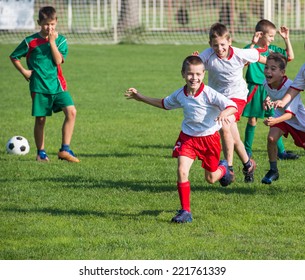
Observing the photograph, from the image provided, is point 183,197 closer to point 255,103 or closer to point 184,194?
point 184,194

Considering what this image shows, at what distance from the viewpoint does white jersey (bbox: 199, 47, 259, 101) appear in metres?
9.08

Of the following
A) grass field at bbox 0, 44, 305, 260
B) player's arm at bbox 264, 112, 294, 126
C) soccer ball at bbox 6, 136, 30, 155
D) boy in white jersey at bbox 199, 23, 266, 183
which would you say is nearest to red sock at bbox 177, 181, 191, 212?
grass field at bbox 0, 44, 305, 260

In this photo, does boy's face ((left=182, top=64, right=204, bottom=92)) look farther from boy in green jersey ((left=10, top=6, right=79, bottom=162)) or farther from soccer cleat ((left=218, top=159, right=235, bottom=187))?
boy in green jersey ((left=10, top=6, right=79, bottom=162))

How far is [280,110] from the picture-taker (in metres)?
8.66

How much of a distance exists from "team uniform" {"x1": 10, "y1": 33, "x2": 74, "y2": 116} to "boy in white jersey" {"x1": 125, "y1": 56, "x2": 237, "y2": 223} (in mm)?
3187

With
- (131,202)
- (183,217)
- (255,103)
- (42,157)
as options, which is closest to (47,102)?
(42,157)

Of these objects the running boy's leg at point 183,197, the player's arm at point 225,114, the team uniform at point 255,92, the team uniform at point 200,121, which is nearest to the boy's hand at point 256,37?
the team uniform at point 255,92

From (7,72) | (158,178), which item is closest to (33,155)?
(158,178)

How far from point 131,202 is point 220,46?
6.36 ft

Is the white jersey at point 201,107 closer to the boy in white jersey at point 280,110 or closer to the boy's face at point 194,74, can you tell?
the boy's face at point 194,74

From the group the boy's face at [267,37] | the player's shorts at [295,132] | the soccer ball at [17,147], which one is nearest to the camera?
the player's shorts at [295,132]

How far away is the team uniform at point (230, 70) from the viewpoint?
29.8 ft
